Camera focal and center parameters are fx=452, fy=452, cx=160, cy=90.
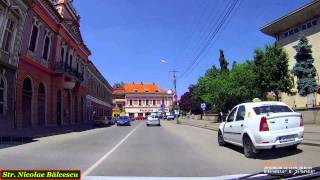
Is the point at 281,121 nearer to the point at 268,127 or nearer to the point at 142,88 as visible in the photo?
the point at 268,127

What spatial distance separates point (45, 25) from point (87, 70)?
97.7ft

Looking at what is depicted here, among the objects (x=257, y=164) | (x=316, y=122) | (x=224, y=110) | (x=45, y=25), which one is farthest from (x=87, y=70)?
(x=257, y=164)

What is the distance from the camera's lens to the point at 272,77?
41719 mm

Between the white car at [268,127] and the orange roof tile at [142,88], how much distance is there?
145 metres

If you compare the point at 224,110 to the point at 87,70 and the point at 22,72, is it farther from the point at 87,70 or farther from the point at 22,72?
the point at 22,72

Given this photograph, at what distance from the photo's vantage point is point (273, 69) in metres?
41.3

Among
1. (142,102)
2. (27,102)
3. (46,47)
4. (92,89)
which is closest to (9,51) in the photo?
(27,102)

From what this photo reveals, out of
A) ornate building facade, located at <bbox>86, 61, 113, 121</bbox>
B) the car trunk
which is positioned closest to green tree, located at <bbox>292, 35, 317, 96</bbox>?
the car trunk

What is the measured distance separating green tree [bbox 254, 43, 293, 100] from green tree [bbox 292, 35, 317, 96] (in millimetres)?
1687

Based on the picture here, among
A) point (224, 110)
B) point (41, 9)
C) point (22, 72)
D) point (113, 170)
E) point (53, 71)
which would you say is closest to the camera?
point (113, 170)

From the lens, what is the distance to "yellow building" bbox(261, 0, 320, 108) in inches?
1949

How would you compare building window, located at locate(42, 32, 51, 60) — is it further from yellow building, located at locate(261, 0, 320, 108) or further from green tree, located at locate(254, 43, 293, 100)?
yellow building, located at locate(261, 0, 320, 108)

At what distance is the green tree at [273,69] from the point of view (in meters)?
41.4

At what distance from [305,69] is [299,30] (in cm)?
1188
